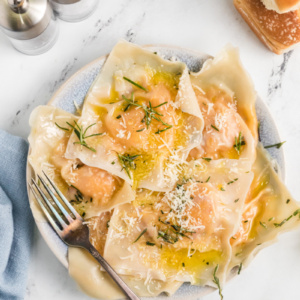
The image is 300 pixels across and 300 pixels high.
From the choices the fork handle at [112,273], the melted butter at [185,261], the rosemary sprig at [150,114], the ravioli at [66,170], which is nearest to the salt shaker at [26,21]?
the ravioli at [66,170]

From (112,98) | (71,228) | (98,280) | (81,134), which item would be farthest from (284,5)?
(98,280)

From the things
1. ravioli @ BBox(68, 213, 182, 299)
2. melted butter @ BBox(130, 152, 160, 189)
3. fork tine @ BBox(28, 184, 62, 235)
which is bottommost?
ravioli @ BBox(68, 213, 182, 299)

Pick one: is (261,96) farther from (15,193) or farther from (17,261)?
(17,261)

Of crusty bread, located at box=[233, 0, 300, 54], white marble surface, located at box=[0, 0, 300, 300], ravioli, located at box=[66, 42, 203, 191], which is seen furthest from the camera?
white marble surface, located at box=[0, 0, 300, 300]

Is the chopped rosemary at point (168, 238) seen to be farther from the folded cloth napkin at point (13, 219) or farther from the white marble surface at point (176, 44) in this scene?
the folded cloth napkin at point (13, 219)

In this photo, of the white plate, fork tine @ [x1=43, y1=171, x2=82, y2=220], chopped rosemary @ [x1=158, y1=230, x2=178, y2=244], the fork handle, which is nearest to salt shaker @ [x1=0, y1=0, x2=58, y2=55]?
the white plate

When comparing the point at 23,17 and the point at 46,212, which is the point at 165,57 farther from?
the point at 46,212

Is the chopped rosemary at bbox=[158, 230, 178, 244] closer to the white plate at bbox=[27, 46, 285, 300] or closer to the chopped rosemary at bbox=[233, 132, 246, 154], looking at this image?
the white plate at bbox=[27, 46, 285, 300]
